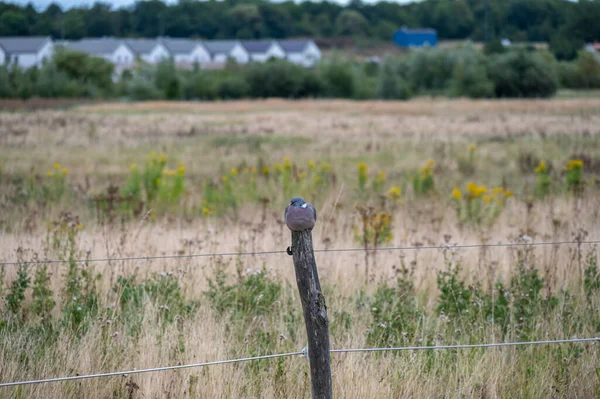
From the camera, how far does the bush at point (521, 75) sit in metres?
60.4

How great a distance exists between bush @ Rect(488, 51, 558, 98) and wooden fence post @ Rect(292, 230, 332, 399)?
2413 inches

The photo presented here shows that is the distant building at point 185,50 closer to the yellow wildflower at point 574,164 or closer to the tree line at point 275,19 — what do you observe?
the tree line at point 275,19

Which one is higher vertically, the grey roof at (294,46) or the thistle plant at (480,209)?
the grey roof at (294,46)

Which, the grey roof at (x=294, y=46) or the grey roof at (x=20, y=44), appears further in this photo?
the grey roof at (x=294, y=46)

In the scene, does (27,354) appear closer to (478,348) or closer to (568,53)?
(478,348)

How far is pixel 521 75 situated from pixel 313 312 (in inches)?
2495

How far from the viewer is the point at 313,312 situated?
3.74m

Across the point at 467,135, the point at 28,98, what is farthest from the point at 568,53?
the point at 28,98

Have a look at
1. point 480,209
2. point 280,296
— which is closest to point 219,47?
point 480,209

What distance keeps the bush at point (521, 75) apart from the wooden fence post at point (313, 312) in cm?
6129

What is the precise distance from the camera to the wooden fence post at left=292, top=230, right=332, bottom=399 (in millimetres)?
3686

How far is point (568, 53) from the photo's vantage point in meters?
58.5

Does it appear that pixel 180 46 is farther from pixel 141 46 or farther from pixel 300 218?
pixel 300 218

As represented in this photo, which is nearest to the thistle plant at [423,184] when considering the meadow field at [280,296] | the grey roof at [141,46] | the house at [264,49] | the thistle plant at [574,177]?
the meadow field at [280,296]
